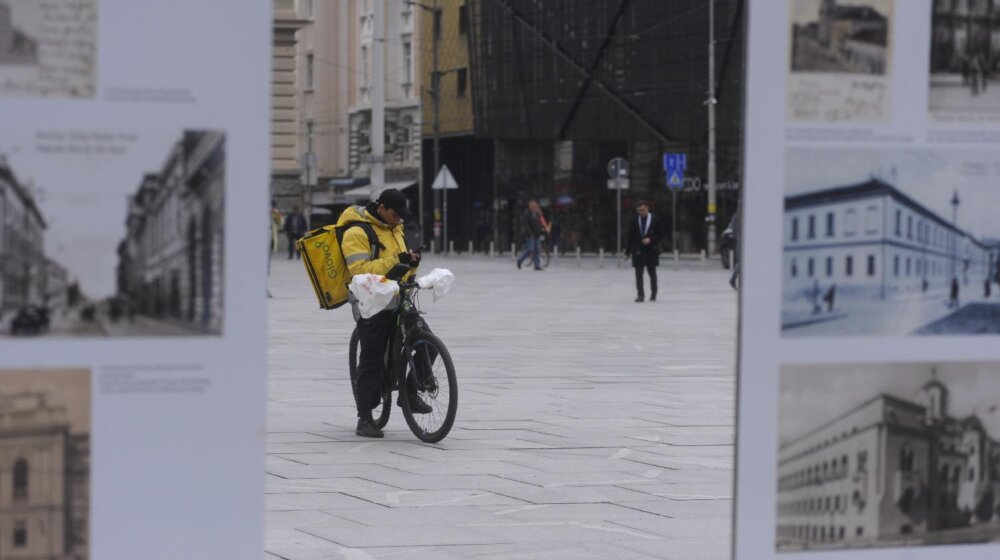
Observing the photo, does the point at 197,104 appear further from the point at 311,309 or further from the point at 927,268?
the point at 311,309

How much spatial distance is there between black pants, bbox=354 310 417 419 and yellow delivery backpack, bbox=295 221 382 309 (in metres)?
0.22

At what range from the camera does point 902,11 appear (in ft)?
14.7

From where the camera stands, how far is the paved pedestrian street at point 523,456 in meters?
7.22

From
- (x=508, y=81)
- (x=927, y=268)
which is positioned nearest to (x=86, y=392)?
(x=927, y=268)

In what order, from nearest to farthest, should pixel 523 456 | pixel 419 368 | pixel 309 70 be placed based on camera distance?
pixel 523 456 → pixel 419 368 → pixel 309 70

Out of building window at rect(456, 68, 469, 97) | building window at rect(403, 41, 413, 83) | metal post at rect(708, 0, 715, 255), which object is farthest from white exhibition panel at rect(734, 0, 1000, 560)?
building window at rect(403, 41, 413, 83)

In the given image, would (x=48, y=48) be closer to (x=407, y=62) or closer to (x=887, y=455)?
(x=887, y=455)

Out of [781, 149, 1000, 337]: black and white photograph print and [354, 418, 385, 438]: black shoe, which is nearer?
[781, 149, 1000, 337]: black and white photograph print

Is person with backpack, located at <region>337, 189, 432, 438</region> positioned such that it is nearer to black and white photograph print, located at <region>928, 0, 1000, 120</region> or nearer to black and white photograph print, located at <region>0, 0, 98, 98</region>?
black and white photograph print, located at <region>928, 0, 1000, 120</region>

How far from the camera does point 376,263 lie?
10391 millimetres

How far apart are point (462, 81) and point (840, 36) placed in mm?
66529

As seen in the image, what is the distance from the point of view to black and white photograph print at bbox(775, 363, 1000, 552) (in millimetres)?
4535

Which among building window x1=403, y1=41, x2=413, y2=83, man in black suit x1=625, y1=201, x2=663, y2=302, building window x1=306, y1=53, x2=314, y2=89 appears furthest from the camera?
building window x1=306, y1=53, x2=314, y2=89

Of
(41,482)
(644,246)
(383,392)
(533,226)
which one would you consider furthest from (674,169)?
(41,482)
